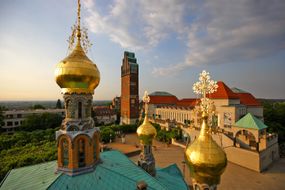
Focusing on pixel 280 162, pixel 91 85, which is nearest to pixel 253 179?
pixel 280 162

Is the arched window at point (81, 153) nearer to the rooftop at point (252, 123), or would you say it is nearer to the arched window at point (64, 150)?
the arched window at point (64, 150)

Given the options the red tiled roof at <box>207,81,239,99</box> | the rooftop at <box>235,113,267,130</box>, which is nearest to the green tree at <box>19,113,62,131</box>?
the red tiled roof at <box>207,81,239,99</box>

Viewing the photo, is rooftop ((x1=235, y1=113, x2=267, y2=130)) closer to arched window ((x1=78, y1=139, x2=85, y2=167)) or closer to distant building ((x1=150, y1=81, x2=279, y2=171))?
distant building ((x1=150, y1=81, x2=279, y2=171))

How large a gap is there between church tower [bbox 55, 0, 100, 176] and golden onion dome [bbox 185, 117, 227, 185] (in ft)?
14.0

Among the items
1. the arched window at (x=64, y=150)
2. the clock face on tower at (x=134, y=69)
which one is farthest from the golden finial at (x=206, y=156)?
the clock face on tower at (x=134, y=69)

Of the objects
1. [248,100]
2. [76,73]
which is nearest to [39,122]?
[76,73]

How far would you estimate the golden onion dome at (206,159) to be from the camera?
4.09m

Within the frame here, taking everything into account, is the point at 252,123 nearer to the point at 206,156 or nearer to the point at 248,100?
the point at 248,100

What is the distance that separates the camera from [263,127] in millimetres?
19156

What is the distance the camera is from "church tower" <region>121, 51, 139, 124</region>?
43.0m

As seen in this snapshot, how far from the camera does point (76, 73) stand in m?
6.52

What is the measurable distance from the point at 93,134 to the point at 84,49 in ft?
12.9

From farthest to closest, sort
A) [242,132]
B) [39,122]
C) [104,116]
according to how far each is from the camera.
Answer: [104,116] < [39,122] < [242,132]

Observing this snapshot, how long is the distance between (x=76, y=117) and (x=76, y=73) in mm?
1846
